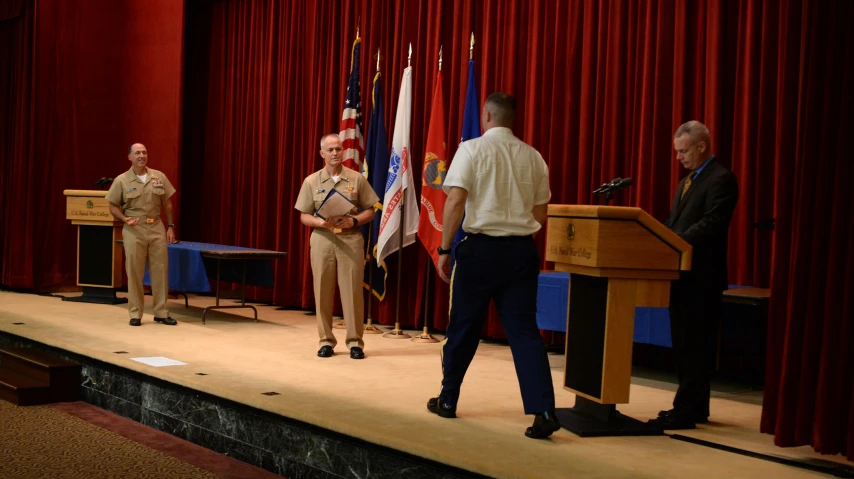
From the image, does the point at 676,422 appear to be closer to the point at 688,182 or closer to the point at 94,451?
the point at 688,182

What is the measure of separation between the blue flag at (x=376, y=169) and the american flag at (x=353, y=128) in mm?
84

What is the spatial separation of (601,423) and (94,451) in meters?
2.33

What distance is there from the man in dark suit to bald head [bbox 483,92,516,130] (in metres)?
0.82

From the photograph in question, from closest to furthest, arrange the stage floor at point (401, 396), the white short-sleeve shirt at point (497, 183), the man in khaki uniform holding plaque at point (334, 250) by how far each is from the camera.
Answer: the stage floor at point (401, 396), the white short-sleeve shirt at point (497, 183), the man in khaki uniform holding plaque at point (334, 250)

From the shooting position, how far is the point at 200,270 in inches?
294

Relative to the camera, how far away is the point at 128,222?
7.08m

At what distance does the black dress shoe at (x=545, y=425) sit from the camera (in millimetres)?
3680

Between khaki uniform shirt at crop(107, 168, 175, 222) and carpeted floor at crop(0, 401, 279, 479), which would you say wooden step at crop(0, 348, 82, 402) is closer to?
carpeted floor at crop(0, 401, 279, 479)

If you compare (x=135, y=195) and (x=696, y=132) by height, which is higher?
(x=696, y=132)

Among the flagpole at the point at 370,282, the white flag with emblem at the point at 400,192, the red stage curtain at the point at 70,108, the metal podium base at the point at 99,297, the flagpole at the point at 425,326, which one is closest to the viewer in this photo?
the flagpole at the point at 425,326

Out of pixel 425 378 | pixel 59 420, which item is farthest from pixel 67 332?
pixel 425 378

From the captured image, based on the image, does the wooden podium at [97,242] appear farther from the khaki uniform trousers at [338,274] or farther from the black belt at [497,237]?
the black belt at [497,237]

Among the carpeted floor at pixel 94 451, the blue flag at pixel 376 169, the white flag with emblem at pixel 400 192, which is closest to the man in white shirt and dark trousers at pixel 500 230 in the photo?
the carpeted floor at pixel 94 451

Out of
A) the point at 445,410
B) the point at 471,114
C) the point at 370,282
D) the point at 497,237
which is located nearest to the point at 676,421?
the point at 445,410
